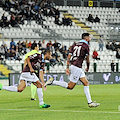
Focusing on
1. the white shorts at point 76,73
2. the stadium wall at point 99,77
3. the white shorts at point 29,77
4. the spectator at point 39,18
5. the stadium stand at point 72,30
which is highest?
the white shorts at point 76,73

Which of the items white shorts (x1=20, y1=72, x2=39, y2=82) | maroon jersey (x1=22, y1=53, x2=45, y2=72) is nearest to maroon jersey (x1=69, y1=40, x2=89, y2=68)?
maroon jersey (x1=22, y1=53, x2=45, y2=72)

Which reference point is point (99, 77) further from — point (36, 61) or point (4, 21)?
point (36, 61)

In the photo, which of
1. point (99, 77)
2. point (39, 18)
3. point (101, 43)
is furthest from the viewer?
point (39, 18)

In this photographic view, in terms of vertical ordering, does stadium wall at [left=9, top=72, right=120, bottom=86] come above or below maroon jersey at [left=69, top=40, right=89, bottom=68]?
below

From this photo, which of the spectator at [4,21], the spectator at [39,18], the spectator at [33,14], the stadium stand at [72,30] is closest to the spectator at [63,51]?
the stadium stand at [72,30]

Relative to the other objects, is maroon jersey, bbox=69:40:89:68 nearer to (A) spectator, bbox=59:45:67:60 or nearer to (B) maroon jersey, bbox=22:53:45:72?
(B) maroon jersey, bbox=22:53:45:72

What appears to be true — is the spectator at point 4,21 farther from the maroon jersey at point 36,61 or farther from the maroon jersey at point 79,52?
the maroon jersey at point 79,52

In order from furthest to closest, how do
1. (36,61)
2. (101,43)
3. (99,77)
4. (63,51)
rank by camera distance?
1. (101,43)
2. (63,51)
3. (99,77)
4. (36,61)

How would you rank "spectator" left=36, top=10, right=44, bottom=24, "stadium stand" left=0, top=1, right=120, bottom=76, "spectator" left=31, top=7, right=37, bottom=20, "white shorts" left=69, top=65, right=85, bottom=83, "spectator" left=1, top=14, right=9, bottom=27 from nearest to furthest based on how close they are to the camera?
"white shorts" left=69, top=65, right=85, bottom=83, "stadium stand" left=0, top=1, right=120, bottom=76, "spectator" left=1, top=14, right=9, bottom=27, "spectator" left=31, top=7, right=37, bottom=20, "spectator" left=36, top=10, right=44, bottom=24

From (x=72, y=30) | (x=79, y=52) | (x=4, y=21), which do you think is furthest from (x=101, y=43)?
(x=79, y=52)

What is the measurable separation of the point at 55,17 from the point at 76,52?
28780mm

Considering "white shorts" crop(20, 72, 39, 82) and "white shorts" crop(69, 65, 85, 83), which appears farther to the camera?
"white shorts" crop(20, 72, 39, 82)

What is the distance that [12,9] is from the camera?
39375 mm

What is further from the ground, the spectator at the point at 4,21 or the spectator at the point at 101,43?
the spectator at the point at 4,21
